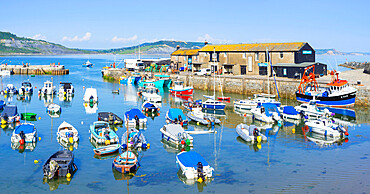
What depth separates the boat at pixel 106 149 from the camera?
32.5 meters

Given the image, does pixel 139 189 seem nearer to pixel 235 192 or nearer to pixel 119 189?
pixel 119 189

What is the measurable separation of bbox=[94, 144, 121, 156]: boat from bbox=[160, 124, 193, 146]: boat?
5.96 metres

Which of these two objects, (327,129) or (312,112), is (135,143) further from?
(312,112)

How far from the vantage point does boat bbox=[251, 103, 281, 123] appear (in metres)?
46.7

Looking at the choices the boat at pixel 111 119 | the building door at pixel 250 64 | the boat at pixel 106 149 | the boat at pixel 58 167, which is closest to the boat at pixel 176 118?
the boat at pixel 111 119

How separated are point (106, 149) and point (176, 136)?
713cm

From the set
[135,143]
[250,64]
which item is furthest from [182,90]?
[135,143]

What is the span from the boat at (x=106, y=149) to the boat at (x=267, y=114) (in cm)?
2104

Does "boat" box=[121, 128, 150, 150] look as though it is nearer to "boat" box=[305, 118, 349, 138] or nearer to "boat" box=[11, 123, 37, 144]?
"boat" box=[11, 123, 37, 144]

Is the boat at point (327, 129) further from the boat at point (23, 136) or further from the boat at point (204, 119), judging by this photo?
the boat at point (23, 136)

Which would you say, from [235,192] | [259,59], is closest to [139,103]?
[259,59]

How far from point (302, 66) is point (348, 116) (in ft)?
66.6

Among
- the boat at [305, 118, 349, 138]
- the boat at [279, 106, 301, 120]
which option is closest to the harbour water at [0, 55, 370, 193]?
the boat at [305, 118, 349, 138]

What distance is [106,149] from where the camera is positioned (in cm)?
3278
